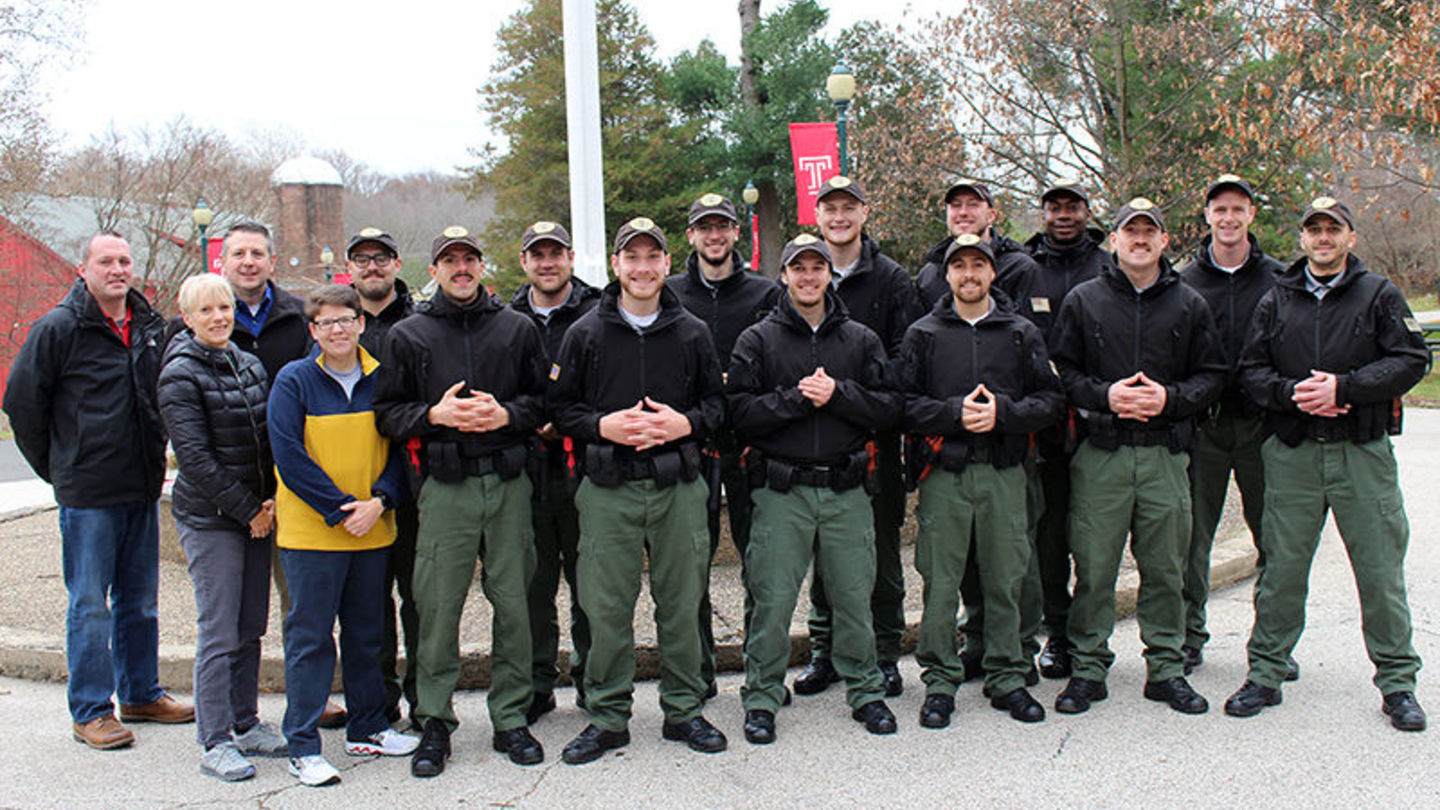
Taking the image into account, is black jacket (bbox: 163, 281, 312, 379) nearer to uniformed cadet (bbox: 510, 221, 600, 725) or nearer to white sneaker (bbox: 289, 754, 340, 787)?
uniformed cadet (bbox: 510, 221, 600, 725)

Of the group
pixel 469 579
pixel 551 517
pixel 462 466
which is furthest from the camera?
pixel 551 517

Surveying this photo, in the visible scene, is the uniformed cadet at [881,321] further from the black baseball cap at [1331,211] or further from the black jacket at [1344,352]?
the black baseball cap at [1331,211]

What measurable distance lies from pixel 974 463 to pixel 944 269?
3.70 feet

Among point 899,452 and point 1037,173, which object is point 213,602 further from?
point 1037,173

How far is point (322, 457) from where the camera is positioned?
4.29 m

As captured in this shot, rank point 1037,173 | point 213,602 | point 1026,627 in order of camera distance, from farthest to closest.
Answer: point 1037,173 → point 1026,627 → point 213,602

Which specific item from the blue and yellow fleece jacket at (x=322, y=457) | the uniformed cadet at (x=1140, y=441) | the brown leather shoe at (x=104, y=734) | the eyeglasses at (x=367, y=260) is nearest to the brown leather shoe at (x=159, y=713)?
the brown leather shoe at (x=104, y=734)

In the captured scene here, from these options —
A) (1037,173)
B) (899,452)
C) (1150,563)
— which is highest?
(1037,173)

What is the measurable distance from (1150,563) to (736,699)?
6.67 feet

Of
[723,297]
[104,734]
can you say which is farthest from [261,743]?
[723,297]

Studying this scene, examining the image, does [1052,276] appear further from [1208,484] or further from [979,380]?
[1208,484]

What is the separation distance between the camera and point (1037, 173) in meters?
19.2

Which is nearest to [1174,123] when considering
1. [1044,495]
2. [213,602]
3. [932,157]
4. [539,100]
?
[932,157]

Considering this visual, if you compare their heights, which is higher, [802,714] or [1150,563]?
[1150,563]
